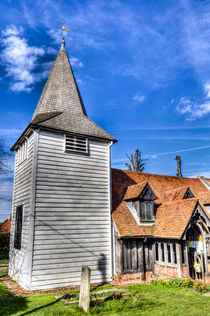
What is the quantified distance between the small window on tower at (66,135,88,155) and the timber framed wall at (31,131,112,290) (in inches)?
10.8

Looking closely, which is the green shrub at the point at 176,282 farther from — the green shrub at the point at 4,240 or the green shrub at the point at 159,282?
the green shrub at the point at 4,240

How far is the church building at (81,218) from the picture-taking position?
12203 millimetres

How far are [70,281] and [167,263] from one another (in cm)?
535

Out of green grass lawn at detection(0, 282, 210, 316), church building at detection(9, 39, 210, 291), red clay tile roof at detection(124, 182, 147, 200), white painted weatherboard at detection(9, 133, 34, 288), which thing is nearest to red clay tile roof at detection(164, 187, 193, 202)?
church building at detection(9, 39, 210, 291)

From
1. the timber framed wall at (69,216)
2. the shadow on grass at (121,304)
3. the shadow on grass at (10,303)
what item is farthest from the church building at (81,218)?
the shadow on grass at (121,304)

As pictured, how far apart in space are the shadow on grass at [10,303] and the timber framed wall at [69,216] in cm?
108

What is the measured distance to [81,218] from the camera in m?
13.4

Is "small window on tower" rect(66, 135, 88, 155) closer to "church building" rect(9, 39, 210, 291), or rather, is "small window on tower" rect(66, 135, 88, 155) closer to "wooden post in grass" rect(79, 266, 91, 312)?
"church building" rect(9, 39, 210, 291)

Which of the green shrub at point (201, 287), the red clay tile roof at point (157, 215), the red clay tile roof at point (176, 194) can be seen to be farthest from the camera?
the red clay tile roof at point (176, 194)

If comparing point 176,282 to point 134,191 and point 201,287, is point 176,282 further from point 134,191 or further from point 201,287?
point 134,191

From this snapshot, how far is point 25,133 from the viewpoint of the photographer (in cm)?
1434

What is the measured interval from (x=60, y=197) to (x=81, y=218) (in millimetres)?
1742

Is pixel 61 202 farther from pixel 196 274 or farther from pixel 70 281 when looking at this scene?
pixel 196 274

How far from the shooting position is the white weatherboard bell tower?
12.0 meters
